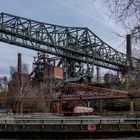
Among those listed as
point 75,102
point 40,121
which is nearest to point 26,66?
point 75,102

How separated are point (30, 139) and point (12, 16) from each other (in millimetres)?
73506

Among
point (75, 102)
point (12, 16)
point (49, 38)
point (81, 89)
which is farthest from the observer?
point (49, 38)

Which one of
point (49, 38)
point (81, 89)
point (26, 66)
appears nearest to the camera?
point (81, 89)

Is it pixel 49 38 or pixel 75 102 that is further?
pixel 49 38

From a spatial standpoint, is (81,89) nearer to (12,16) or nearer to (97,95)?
(97,95)

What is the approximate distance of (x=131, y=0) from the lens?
11000mm

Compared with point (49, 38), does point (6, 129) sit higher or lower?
lower

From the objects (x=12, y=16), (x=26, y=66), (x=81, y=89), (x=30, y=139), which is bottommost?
(x=30, y=139)

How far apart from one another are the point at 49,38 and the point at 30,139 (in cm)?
8342

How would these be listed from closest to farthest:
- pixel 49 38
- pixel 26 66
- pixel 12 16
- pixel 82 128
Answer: pixel 82 128
pixel 12 16
pixel 49 38
pixel 26 66

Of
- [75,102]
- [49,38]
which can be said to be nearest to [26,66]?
[49,38]

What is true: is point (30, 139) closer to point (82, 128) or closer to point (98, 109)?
point (82, 128)

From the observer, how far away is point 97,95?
83250 millimetres

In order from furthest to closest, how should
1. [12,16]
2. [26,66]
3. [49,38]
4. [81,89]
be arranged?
1. [26,66]
2. [49,38]
3. [12,16]
4. [81,89]
